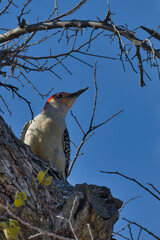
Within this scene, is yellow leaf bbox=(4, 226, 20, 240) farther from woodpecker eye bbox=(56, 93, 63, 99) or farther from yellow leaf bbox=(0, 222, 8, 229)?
woodpecker eye bbox=(56, 93, 63, 99)

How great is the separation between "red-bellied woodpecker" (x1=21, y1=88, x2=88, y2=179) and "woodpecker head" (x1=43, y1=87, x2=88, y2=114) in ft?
0.40

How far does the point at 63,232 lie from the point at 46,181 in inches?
22.1

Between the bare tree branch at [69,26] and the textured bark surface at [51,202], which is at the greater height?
the bare tree branch at [69,26]

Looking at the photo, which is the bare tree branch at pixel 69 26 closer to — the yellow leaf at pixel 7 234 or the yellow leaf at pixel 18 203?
the yellow leaf at pixel 18 203

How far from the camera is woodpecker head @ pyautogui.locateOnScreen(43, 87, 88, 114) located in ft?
22.8

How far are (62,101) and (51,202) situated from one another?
3757 mm

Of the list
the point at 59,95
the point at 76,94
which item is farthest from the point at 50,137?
the point at 76,94

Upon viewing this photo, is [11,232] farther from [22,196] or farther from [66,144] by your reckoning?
[66,144]

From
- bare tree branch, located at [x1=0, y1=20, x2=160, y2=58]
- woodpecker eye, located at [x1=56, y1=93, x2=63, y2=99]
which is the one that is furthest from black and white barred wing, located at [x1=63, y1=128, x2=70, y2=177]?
bare tree branch, located at [x1=0, y1=20, x2=160, y2=58]

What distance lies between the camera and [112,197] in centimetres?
391

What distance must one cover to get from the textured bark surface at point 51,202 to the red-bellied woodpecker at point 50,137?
69.7 inches

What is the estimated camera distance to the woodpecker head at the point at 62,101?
6.96 m

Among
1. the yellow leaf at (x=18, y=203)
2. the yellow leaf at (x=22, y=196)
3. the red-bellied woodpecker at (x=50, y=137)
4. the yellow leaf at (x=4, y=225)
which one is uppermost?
the red-bellied woodpecker at (x=50, y=137)

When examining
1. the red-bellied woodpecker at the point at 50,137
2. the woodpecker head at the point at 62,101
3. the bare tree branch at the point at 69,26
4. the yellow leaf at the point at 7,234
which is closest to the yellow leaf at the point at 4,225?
the yellow leaf at the point at 7,234
